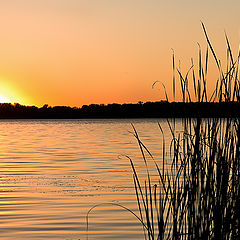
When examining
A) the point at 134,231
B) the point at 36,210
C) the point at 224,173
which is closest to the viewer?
the point at 224,173

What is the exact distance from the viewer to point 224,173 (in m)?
4.62

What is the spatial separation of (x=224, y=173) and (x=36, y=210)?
6.78 m

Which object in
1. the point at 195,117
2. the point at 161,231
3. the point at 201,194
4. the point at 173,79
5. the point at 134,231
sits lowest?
the point at 134,231

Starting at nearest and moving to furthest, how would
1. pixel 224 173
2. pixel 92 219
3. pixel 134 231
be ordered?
pixel 224 173 < pixel 134 231 < pixel 92 219

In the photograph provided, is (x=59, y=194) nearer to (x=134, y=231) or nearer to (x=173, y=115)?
(x=134, y=231)

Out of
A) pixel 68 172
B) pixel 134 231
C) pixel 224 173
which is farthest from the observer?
pixel 68 172

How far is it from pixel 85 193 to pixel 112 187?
3.88 feet

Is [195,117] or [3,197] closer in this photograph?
[195,117]

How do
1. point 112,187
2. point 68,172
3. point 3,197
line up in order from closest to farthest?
1. point 3,197
2. point 112,187
3. point 68,172

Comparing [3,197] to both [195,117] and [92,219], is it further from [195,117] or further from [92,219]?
[195,117]

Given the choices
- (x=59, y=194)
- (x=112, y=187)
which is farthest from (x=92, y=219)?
(x=112, y=187)

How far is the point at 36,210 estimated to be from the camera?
10.7 m

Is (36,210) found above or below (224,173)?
below

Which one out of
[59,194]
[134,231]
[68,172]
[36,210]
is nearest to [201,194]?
[134,231]
